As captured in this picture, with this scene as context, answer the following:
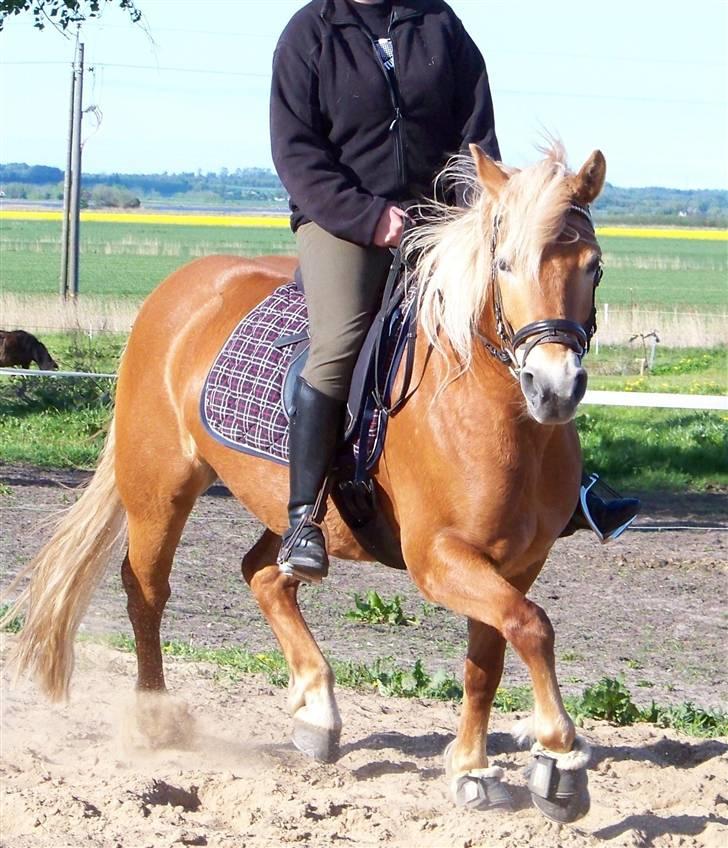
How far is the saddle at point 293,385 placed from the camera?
14.7 ft

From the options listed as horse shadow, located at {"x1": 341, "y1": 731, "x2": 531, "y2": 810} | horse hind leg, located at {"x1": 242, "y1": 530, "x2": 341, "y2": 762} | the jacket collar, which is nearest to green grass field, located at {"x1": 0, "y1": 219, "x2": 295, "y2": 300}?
horse hind leg, located at {"x1": 242, "y1": 530, "x2": 341, "y2": 762}

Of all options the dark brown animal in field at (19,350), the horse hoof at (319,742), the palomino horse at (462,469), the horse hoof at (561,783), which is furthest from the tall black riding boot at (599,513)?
the dark brown animal in field at (19,350)

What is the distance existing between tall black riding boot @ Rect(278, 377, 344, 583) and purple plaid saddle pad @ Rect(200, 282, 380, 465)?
26 centimetres

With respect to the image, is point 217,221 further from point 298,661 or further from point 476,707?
point 476,707

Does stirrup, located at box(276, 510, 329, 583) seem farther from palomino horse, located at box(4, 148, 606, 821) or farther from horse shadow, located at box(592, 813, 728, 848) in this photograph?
horse shadow, located at box(592, 813, 728, 848)

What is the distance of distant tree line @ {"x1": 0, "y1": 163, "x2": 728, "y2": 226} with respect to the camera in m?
89.1

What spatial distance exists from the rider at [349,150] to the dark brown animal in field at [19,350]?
33.7ft

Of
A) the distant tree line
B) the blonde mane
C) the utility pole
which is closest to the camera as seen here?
the blonde mane

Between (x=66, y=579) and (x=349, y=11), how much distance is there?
2.64 m

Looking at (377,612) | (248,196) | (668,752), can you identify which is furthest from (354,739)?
(248,196)

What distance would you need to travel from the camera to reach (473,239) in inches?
162

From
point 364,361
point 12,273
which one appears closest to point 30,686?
point 364,361

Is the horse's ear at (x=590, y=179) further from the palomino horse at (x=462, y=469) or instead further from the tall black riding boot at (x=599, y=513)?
the tall black riding boot at (x=599, y=513)

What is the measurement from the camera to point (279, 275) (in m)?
5.65
